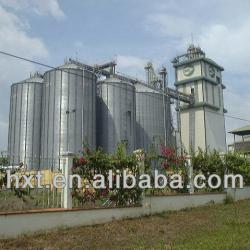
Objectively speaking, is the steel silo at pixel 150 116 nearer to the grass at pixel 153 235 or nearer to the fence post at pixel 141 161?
the fence post at pixel 141 161

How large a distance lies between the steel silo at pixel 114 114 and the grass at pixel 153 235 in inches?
875

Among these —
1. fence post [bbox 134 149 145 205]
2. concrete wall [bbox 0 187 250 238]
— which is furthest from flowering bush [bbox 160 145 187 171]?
fence post [bbox 134 149 145 205]

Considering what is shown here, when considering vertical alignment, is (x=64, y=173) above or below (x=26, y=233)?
above

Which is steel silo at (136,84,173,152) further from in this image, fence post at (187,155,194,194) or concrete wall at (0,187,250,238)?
concrete wall at (0,187,250,238)

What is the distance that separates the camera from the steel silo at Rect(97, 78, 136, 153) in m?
33.7

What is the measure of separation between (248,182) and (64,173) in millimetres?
12126

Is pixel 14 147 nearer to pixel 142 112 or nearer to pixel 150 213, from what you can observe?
pixel 142 112

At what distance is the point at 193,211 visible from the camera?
13.1m

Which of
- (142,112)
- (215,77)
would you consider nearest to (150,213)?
(142,112)

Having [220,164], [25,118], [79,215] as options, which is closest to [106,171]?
[79,215]

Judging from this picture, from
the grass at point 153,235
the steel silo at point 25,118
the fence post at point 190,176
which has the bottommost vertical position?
the grass at point 153,235

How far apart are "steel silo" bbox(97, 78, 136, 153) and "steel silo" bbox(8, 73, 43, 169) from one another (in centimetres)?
519

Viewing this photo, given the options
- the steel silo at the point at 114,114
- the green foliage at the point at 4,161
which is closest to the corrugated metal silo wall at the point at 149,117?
the steel silo at the point at 114,114

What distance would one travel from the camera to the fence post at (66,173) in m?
9.87
